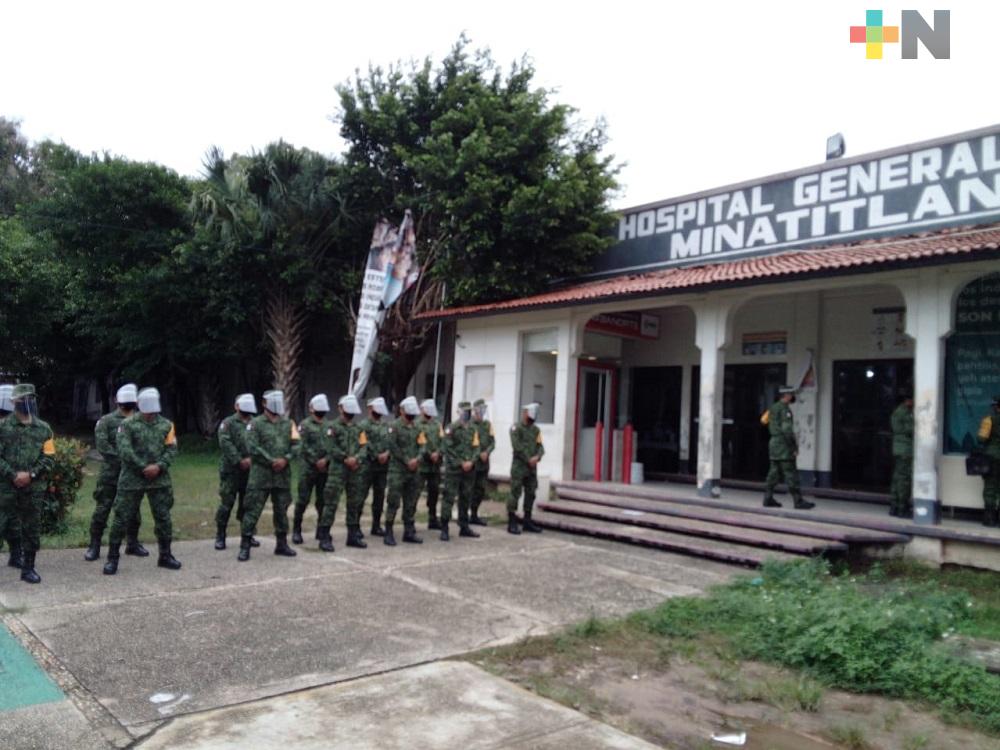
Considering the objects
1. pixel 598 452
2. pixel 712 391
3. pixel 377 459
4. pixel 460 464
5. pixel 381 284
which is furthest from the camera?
pixel 381 284

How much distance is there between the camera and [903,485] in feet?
34.0

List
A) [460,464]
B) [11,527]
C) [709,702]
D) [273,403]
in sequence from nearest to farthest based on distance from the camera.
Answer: [709,702] → [11,527] → [273,403] → [460,464]

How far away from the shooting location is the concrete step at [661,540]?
9.05 meters

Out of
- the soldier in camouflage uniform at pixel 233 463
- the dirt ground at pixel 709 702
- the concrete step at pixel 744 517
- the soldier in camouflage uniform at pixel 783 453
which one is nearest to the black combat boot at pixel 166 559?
the soldier in camouflage uniform at pixel 233 463

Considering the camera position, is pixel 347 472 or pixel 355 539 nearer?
pixel 347 472

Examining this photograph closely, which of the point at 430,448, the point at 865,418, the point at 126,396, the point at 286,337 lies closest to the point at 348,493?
the point at 430,448

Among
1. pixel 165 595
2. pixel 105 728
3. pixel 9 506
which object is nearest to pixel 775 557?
pixel 165 595

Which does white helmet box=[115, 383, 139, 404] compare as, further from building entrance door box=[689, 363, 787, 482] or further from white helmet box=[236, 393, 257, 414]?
building entrance door box=[689, 363, 787, 482]

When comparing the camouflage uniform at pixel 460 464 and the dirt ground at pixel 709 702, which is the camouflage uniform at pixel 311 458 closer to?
the camouflage uniform at pixel 460 464

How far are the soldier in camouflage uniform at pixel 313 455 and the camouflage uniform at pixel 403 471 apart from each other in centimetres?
82

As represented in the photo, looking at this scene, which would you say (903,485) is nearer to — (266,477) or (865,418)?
(865,418)

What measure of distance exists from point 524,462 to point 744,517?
9.72 feet

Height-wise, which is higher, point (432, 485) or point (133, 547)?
point (432, 485)

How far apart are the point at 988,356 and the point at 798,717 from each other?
25.8 feet
